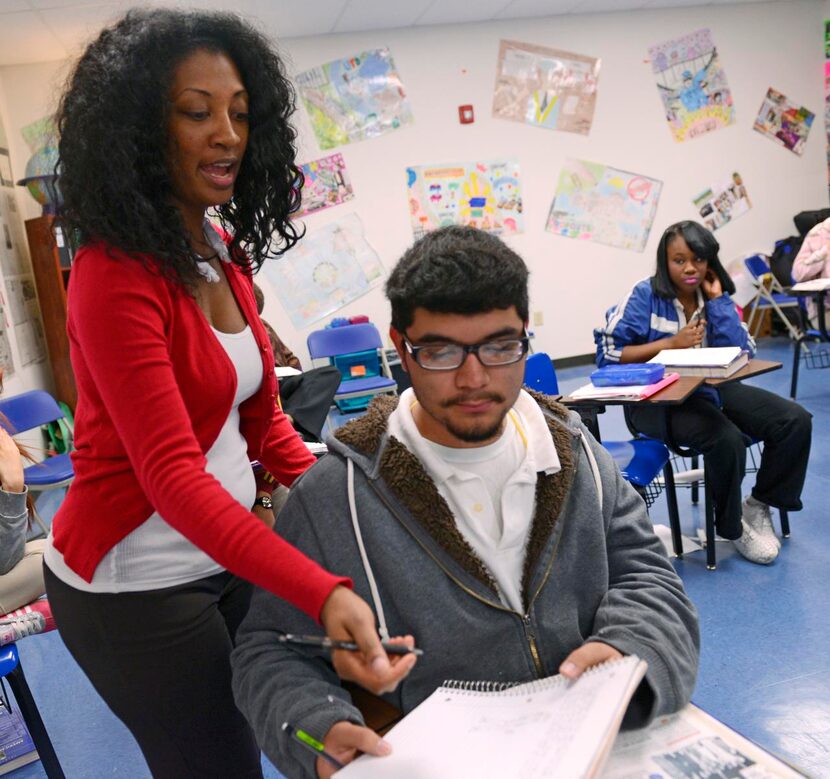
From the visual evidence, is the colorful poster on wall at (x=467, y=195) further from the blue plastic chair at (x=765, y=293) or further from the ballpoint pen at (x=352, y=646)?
the ballpoint pen at (x=352, y=646)

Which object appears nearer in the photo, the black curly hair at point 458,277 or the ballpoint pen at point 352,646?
the ballpoint pen at point 352,646

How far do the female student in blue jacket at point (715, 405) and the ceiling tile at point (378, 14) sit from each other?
3.58m

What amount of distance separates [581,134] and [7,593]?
241 inches

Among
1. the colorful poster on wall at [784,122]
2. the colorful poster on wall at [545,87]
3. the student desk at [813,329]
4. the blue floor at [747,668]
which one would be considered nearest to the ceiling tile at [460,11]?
the colorful poster on wall at [545,87]

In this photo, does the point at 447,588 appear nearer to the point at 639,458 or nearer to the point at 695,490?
the point at 639,458

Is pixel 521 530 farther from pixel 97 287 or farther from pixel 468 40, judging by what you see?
pixel 468 40

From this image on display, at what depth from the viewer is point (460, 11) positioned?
6137 millimetres

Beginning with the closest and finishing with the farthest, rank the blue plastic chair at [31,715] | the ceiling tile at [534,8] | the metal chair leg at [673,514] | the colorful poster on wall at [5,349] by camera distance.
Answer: the blue plastic chair at [31,715] → the metal chair leg at [673,514] → the colorful poster on wall at [5,349] → the ceiling tile at [534,8]

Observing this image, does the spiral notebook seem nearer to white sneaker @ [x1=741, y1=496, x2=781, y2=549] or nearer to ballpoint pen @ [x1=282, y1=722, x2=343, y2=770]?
ballpoint pen @ [x1=282, y1=722, x2=343, y2=770]

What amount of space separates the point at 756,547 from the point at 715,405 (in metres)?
0.55

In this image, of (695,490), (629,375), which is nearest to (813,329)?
(695,490)

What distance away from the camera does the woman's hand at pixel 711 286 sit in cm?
319

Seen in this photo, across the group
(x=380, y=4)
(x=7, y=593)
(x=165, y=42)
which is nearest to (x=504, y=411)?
(x=165, y=42)

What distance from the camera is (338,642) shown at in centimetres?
79
